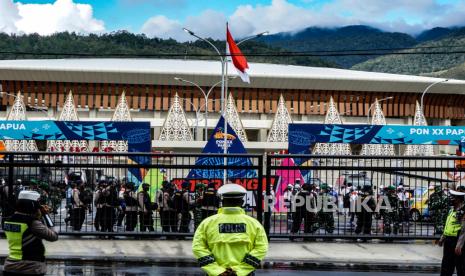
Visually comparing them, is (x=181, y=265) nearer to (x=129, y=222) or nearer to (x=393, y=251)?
(x=129, y=222)

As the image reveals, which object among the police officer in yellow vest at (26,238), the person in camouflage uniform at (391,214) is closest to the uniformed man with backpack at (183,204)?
the person in camouflage uniform at (391,214)

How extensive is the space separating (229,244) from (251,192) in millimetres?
9369

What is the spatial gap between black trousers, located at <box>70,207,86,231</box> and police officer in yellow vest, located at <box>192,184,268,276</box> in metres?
9.74

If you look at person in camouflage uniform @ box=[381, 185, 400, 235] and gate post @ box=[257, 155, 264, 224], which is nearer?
gate post @ box=[257, 155, 264, 224]

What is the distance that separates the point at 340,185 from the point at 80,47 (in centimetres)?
16369

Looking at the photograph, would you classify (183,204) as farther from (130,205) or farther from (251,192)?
(251,192)

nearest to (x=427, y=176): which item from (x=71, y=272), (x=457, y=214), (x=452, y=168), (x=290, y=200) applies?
(x=452, y=168)

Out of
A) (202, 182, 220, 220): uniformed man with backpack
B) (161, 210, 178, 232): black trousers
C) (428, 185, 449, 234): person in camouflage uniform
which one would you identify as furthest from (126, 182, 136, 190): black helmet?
(428, 185, 449, 234): person in camouflage uniform

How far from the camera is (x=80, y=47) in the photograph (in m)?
174

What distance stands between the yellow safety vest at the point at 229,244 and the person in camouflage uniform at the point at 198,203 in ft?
30.4

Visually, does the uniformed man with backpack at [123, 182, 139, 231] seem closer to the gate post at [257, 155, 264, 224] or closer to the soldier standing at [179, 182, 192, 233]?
the soldier standing at [179, 182, 192, 233]

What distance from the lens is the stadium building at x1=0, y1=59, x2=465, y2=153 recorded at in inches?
3435

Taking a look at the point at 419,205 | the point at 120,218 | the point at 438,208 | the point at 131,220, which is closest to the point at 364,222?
the point at 419,205

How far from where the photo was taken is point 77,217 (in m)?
15.8
